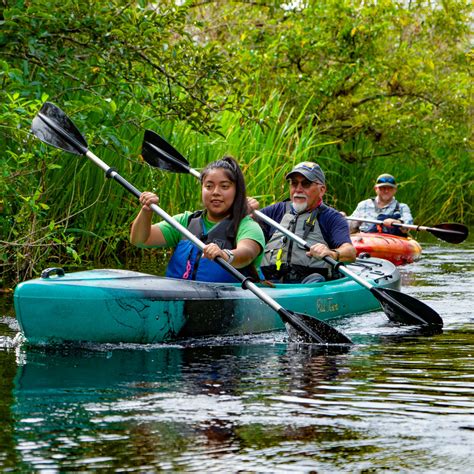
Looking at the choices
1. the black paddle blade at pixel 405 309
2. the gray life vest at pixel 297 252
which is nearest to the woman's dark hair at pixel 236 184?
the gray life vest at pixel 297 252

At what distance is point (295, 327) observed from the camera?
633 centimetres

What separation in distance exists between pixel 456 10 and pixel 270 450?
52.9 feet

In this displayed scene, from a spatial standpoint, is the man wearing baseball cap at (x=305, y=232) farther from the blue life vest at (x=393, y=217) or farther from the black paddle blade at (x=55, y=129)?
the blue life vest at (x=393, y=217)

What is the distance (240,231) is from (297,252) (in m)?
1.44

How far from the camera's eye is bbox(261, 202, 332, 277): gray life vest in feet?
26.1

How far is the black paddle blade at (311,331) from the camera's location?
631 centimetres

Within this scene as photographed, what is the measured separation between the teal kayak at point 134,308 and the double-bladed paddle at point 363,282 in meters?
0.76

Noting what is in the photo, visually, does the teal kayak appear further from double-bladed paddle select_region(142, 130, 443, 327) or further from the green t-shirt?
double-bladed paddle select_region(142, 130, 443, 327)

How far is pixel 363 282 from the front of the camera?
784cm

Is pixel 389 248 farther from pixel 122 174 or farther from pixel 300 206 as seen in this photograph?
pixel 300 206

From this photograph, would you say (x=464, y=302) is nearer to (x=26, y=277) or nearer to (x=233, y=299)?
(x=233, y=299)

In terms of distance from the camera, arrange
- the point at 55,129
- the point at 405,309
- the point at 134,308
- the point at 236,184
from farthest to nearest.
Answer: the point at 405,309 → the point at 55,129 → the point at 236,184 → the point at 134,308

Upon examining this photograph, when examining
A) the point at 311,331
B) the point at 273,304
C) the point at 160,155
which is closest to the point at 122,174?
the point at 160,155

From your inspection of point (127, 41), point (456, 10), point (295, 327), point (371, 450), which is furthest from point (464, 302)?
point (456, 10)
